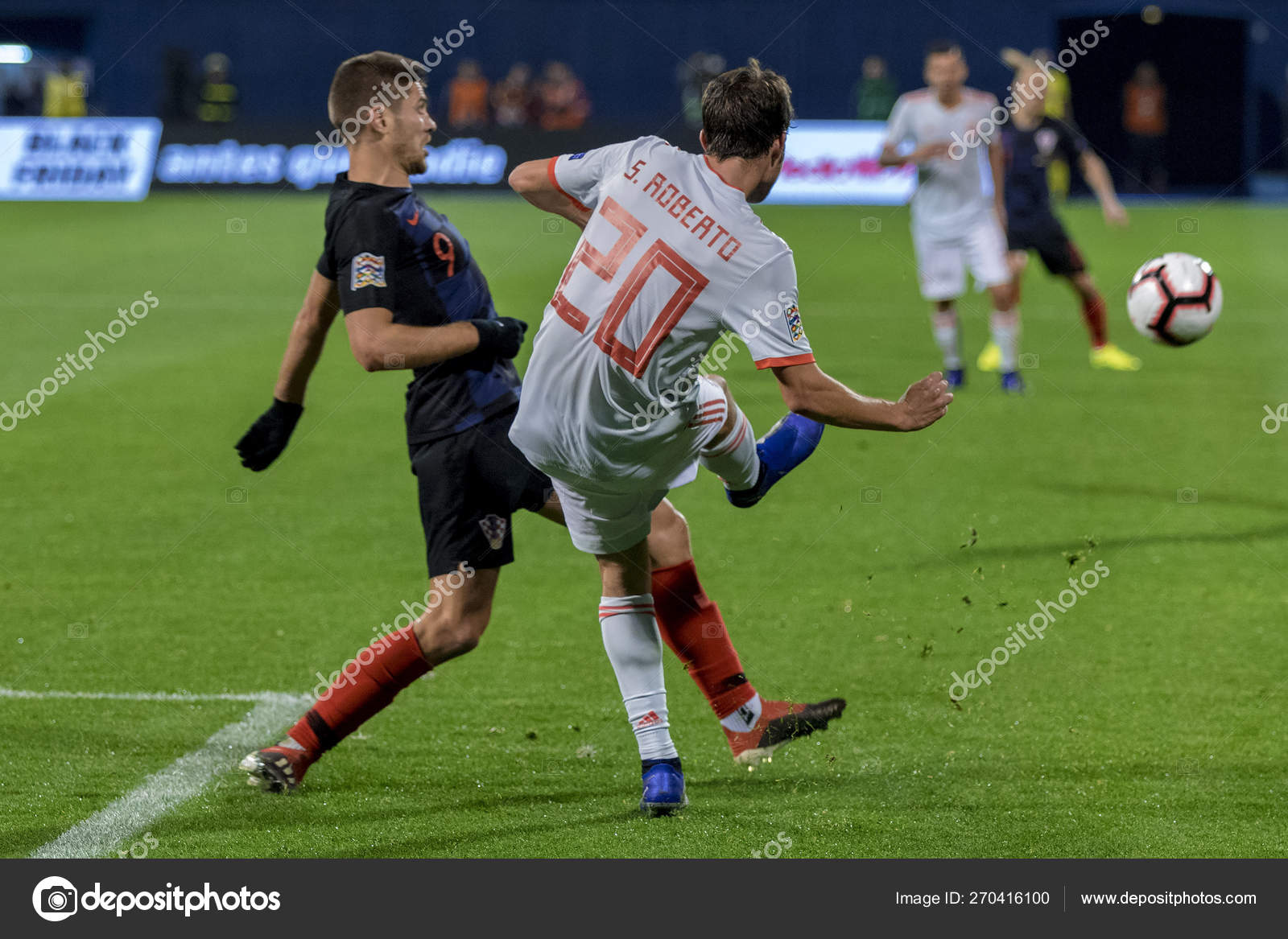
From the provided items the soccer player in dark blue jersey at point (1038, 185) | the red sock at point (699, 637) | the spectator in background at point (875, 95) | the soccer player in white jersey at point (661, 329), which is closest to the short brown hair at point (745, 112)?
Result: the soccer player in white jersey at point (661, 329)

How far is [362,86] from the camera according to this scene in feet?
14.2

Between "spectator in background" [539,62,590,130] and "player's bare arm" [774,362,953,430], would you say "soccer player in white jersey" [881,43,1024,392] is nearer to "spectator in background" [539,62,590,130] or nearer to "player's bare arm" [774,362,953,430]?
"player's bare arm" [774,362,953,430]

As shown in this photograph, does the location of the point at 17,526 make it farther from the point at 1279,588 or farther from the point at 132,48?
the point at 132,48

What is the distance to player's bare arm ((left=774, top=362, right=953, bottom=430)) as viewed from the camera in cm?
372

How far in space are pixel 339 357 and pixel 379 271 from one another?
31.9ft

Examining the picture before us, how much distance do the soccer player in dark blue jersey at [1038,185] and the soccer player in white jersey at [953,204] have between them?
161 mm

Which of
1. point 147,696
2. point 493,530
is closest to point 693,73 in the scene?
point 147,696

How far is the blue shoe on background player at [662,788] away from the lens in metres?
4.19

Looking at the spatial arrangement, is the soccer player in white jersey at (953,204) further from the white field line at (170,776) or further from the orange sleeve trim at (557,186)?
the orange sleeve trim at (557,186)

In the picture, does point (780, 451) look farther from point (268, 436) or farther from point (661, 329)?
point (268, 436)

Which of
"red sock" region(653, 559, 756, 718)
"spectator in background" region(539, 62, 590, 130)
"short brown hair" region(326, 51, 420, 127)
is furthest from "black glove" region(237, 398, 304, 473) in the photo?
"spectator in background" region(539, 62, 590, 130)

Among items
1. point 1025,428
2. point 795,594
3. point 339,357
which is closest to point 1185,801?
point 795,594

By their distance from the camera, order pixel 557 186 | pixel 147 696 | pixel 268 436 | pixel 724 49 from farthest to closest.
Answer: pixel 724 49, pixel 147 696, pixel 268 436, pixel 557 186
